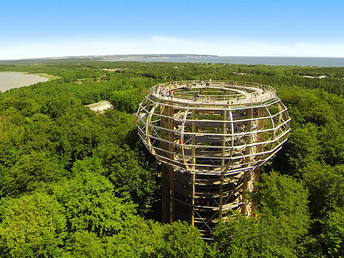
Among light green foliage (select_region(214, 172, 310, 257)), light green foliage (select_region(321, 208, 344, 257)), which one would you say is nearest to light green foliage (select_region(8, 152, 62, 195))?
light green foliage (select_region(214, 172, 310, 257))

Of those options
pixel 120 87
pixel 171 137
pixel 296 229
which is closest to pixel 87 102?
pixel 120 87

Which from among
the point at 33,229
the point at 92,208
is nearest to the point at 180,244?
the point at 92,208

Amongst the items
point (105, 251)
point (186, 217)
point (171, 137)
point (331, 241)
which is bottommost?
point (186, 217)

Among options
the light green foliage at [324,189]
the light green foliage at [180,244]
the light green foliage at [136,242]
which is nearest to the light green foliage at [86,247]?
the light green foliage at [136,242]

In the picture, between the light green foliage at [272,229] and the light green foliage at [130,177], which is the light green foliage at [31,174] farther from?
the light green foliage at [272,229]

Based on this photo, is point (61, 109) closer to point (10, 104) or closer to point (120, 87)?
point (10, 104)

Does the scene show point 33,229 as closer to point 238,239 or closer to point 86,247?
point 86,247

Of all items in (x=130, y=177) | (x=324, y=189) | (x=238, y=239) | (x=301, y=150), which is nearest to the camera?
(x=238, y=239)

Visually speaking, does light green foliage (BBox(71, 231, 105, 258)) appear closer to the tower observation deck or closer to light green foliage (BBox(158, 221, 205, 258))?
light green foliage (BBox(158, 221, 205, 258))
